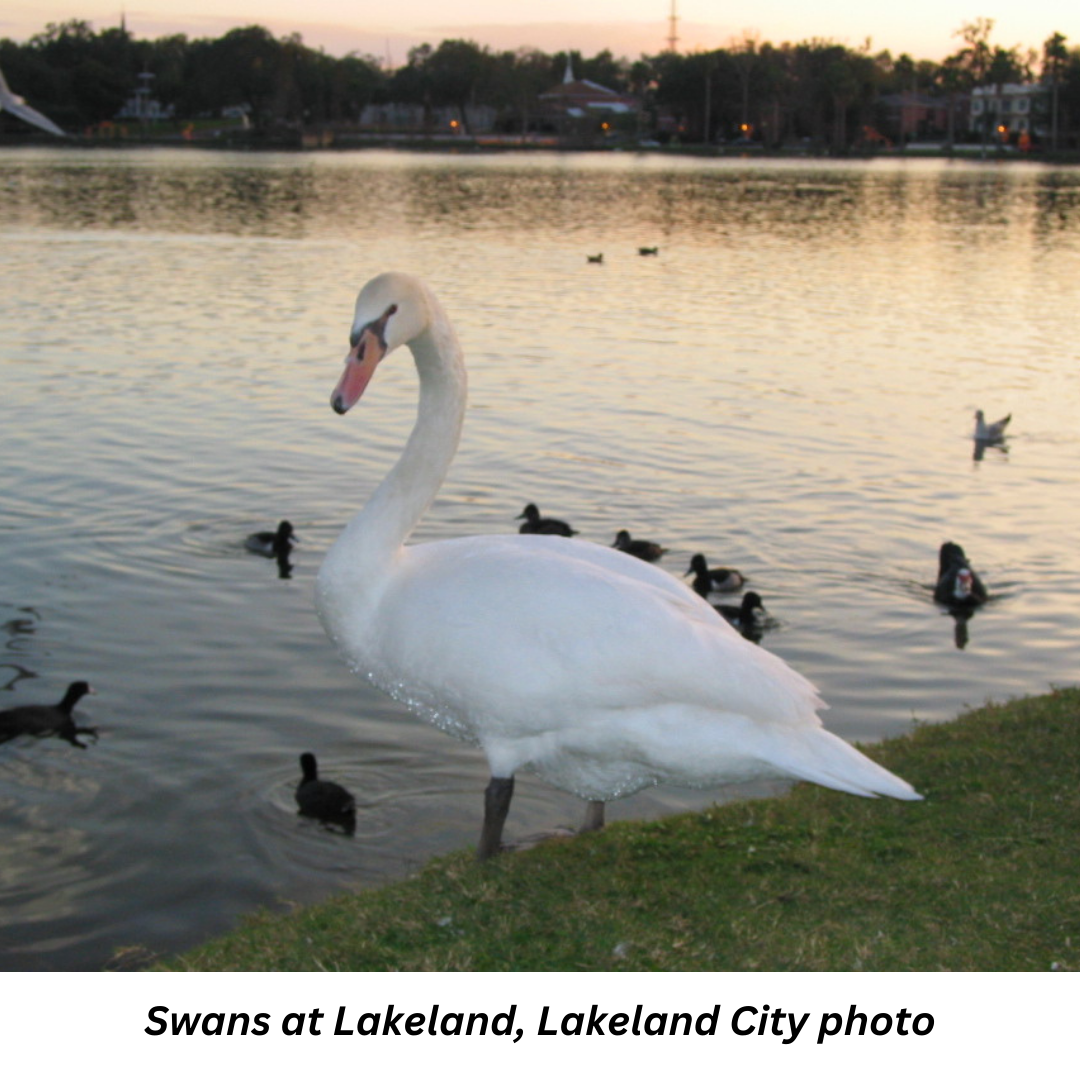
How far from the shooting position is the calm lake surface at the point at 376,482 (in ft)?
27.1

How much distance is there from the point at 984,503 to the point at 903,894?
11.4m

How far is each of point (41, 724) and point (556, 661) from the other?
5.35m

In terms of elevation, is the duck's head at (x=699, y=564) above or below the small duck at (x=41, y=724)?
above

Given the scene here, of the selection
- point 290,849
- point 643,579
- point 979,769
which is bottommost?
point 290,849

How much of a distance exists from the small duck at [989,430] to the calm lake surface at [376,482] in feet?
1.10

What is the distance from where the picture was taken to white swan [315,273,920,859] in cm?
517

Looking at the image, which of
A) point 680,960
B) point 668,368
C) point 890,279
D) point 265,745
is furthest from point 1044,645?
point 890,279

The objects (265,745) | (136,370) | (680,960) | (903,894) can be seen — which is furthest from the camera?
(136,370)

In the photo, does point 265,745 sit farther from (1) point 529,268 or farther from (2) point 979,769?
(1) point 529,268

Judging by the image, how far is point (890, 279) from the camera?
123ft

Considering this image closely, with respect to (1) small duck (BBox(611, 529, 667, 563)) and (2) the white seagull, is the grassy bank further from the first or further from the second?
(1) small duck (BBox(611, 529, 667, 563))

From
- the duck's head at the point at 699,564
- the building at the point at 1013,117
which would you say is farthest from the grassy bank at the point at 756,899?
the building at the point at 1013,117

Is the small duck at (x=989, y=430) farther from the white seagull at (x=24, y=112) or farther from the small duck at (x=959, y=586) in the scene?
the white seagull at (x=24, y=112)

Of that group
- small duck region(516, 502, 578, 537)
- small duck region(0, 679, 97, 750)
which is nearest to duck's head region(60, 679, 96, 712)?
small duck region(0, 679, 97, 750)
